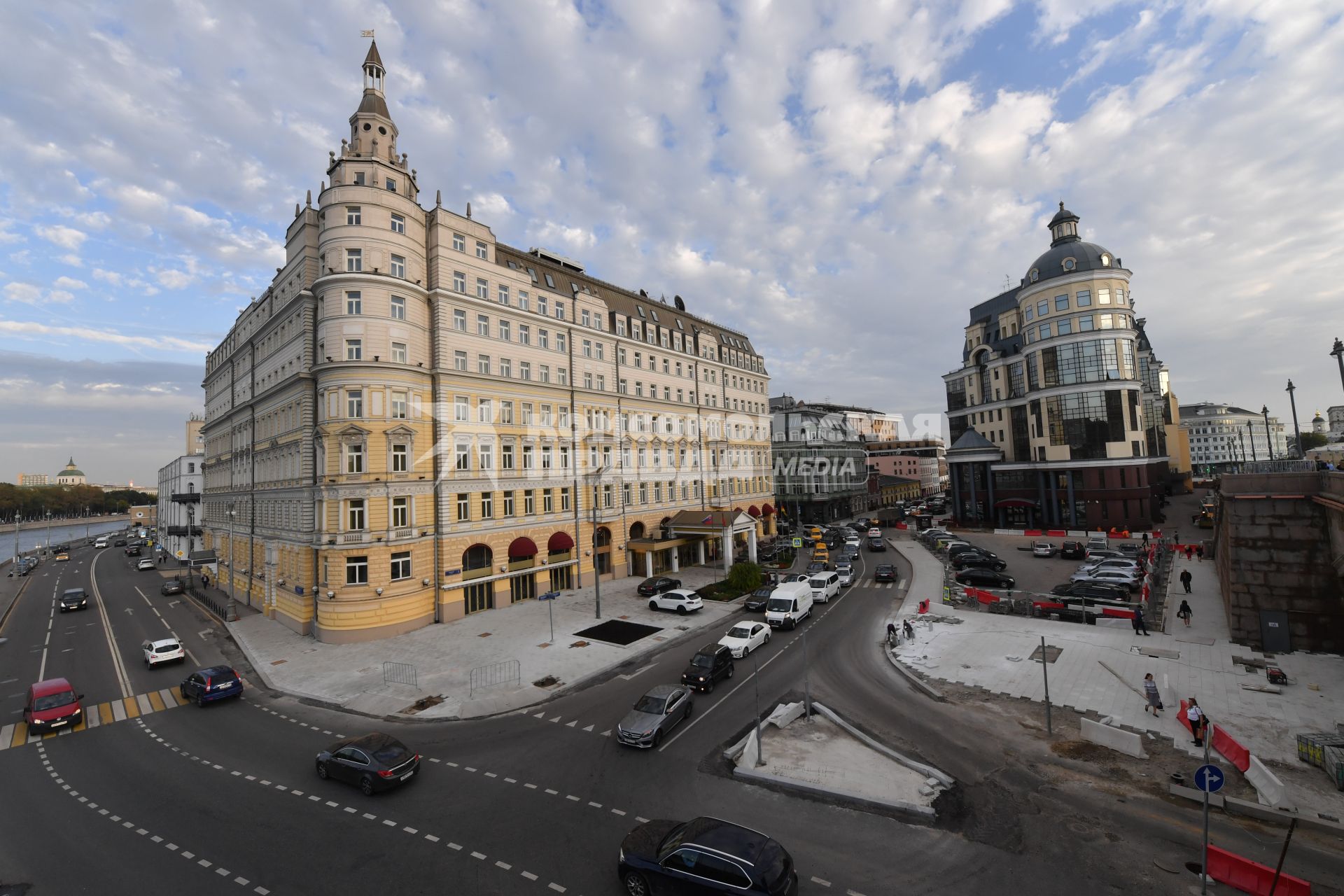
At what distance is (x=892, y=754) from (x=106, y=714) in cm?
3086

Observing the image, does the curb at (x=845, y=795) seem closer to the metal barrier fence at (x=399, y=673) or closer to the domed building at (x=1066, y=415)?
the metal barrier fence at (x=399, y=673)

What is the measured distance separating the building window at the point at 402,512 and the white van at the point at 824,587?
2649cm

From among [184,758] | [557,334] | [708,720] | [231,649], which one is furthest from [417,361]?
[708,720]

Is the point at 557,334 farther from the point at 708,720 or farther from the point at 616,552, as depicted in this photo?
the point at 708,720

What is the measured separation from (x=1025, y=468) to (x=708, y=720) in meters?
70.4

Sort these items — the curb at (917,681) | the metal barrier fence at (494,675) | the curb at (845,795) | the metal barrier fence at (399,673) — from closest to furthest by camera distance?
1. the curb at (845,795)
2. the curb at (917,681)
3. the metal barrier fence at (494,675)
4. the metal barrier fence at (399,673)

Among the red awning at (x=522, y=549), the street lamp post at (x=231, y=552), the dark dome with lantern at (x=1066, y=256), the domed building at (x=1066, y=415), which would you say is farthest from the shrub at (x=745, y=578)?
the dark dome with lantern at (x=1066, y=256)

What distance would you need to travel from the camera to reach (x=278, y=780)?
54.3 feet

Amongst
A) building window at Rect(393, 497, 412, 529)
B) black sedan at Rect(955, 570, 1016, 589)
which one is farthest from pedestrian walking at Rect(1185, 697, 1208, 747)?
building window at Rect(393, 497, 412, 529)

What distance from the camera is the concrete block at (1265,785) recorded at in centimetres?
1370

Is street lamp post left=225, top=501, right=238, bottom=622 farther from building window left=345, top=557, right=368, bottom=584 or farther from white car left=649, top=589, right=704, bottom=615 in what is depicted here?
white car left=649, top=589, right=704, bottom=615

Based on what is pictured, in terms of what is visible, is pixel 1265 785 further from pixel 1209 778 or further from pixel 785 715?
pixel 785 715

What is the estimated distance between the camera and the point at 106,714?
22453mm

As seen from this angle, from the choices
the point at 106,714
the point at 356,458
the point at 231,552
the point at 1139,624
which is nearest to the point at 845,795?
the point at 1139,624
